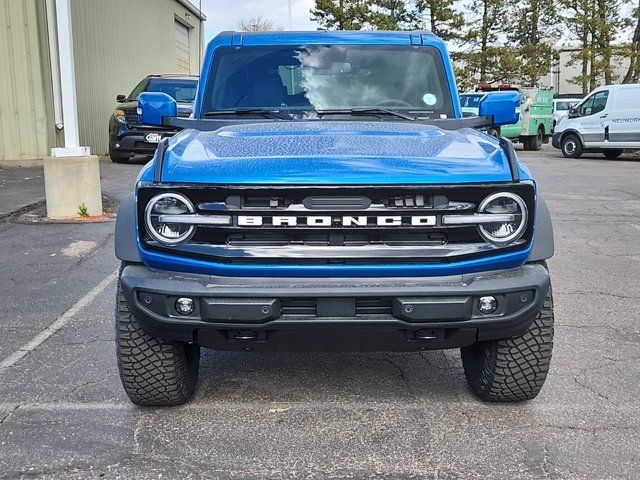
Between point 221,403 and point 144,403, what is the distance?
38 cm

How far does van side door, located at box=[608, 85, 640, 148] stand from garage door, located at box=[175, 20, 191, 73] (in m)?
16.6

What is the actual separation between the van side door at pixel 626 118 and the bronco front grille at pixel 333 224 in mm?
17358

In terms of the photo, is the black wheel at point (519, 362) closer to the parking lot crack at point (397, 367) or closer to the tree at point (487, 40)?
the parking lot crack at point (397, 367)

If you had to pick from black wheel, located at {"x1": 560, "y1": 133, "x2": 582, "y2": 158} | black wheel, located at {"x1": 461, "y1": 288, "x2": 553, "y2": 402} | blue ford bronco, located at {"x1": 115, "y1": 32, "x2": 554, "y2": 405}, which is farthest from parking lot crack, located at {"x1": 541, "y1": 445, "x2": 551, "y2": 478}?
black wheel, located at {"x1": 560, "y1": 133, "x2": 582, "y2": 158}

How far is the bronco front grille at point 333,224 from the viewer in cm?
283

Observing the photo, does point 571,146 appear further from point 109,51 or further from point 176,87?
point 109,51

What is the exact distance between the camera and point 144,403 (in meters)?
3.36

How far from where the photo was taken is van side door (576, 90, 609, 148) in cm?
1917

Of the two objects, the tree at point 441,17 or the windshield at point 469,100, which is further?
the tree at point 441,17

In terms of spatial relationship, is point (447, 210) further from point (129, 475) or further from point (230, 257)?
point (129, 475)

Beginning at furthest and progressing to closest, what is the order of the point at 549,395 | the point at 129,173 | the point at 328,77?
the point at 129,173 < the point at 328,77 < the point at 549,395

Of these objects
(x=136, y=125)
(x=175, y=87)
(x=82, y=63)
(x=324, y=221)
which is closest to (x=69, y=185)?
(x=136, y=125)

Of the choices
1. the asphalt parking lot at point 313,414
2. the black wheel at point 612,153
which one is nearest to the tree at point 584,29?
the black wheel at point 612,153

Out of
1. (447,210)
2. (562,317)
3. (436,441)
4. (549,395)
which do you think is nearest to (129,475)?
(436,441)
